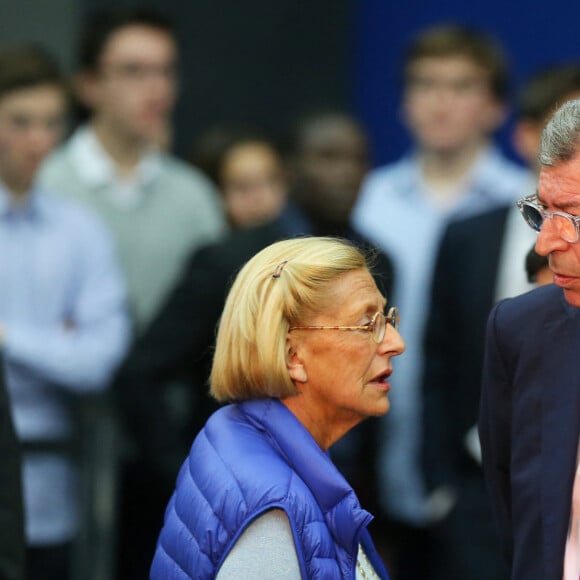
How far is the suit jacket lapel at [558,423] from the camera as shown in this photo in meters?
3.08

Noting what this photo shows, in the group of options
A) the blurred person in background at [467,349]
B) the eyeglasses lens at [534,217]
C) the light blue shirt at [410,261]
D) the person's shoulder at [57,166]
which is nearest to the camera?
the eyeglasses lens at [534,217]

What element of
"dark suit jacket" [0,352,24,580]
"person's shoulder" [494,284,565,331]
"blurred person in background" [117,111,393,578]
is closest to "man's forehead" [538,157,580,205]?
"person's shoulder" [494,284,565,331]

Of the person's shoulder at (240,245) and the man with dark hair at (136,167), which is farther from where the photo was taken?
the man with dark hair at (136,167)

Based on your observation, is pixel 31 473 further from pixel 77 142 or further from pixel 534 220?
pixel 534 220

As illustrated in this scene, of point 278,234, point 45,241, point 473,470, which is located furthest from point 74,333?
point 473,470

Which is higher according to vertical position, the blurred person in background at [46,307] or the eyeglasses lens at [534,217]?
the eyeglasses lens at [534,217]

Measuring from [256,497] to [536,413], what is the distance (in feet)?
2.27

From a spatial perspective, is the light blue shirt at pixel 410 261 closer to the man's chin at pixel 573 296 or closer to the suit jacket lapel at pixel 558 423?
the suit jacket lapel at pixel 558 423

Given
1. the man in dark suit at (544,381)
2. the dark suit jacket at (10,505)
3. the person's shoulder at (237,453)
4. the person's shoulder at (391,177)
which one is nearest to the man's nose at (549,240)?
the man in dark suit at (544,381)

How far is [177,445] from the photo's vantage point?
5348 millimetres

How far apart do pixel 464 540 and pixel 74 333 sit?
1.54 metres

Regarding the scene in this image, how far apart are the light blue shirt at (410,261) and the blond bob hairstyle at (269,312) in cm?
193

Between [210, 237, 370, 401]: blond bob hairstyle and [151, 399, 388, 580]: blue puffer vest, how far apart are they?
0.06m

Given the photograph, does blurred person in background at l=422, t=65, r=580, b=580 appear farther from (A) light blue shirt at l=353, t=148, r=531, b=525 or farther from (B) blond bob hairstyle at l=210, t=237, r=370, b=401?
(B) blond bob hairstyle at l=210, t=237, r=370, b=401
